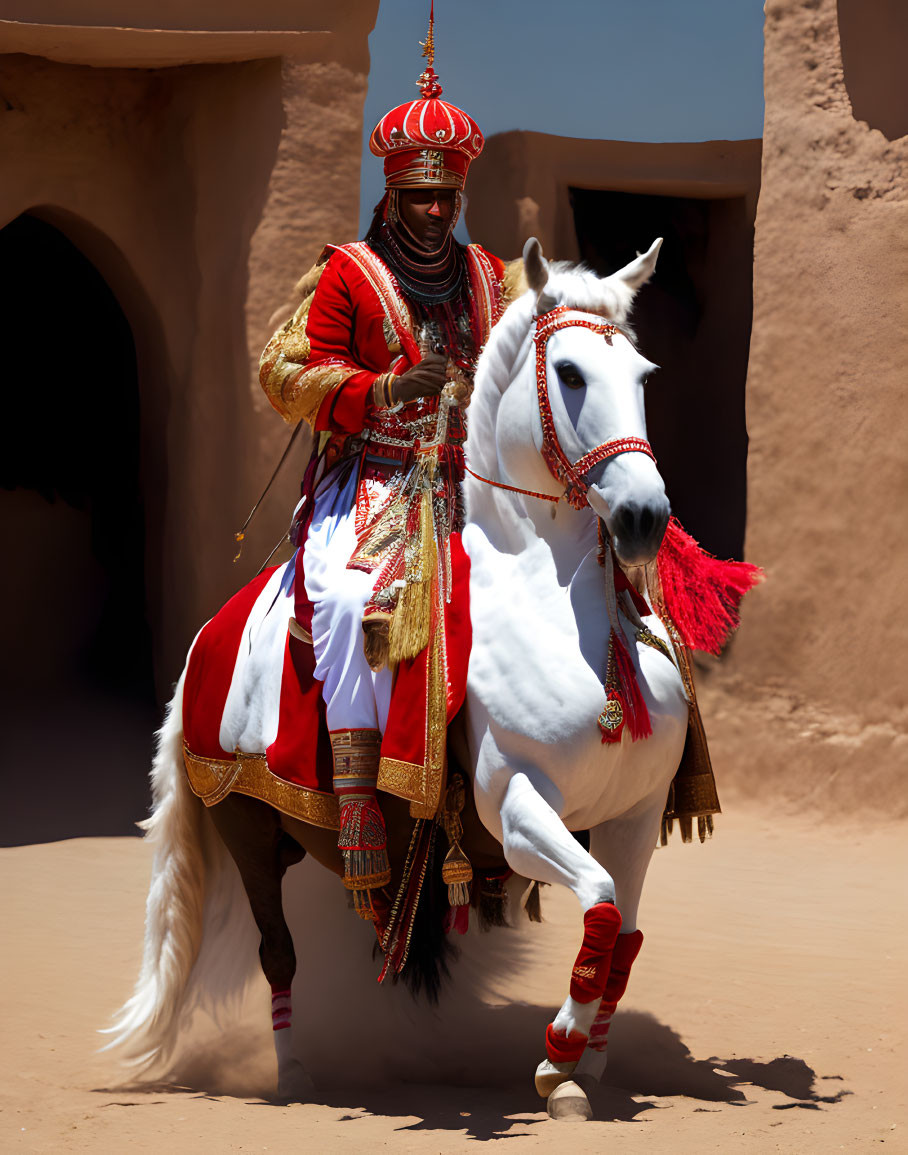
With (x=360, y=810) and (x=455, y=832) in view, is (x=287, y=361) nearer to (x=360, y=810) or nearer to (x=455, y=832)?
(x=360, y=810)

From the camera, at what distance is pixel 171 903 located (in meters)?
5.07

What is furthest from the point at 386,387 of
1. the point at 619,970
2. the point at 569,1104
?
the point at 569,1104

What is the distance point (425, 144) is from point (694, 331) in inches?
256

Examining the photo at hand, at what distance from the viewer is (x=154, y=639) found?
9.33m

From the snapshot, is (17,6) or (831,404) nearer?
(17,6)

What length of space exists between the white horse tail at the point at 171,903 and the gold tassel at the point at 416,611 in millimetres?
1182

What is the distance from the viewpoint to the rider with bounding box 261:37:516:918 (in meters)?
4.17

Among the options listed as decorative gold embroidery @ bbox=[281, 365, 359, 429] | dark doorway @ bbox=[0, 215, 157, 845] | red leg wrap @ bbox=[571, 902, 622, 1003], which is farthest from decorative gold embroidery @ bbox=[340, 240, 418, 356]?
dark doorway @ bbox=[0, 215, 157, 845]

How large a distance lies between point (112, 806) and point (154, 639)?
1179 millimetres

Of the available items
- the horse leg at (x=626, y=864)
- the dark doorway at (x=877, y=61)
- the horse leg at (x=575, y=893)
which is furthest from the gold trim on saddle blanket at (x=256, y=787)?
the dark doorway at (x=877, y=61)

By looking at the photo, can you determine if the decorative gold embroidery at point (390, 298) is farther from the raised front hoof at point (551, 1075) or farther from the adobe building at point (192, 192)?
the adobe building at point (192, 192)

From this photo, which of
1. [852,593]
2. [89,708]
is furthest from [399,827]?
[89,708]

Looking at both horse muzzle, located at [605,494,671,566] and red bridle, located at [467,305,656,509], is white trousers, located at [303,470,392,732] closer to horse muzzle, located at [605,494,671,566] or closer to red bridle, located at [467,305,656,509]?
red bridle, located at [467,305,656,509]

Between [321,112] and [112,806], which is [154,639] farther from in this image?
[321,112]
